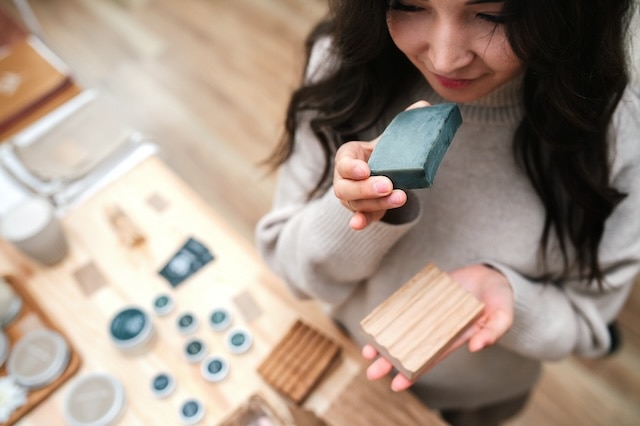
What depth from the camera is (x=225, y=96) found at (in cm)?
243

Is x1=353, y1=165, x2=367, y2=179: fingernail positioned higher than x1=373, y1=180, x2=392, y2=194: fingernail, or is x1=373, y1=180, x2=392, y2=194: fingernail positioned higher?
x1=353, y1=165, x2=367, y2=179: fingernail

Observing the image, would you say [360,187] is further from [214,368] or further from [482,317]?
[214,368]

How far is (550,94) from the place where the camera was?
2.29 feet

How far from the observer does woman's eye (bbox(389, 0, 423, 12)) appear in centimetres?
67

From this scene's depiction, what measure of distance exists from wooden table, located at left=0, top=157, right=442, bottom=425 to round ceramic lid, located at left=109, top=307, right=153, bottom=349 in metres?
0.03

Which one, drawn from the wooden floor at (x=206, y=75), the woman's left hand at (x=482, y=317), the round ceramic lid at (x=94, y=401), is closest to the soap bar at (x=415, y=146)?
the woman's left hand at (x=482, y=317)

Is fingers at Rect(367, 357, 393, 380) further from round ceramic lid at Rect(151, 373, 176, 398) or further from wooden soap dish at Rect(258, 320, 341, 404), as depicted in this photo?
round ceramic lid at Rect(151, 373, 176, 398)

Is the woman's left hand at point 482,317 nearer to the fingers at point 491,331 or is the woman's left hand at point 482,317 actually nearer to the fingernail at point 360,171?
the fingers at point 491,331

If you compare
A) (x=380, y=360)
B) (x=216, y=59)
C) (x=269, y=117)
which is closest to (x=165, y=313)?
(x=380, y=360)

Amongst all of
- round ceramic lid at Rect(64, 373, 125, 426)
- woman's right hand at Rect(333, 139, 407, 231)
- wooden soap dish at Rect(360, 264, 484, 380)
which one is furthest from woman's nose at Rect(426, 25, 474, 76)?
round ceramic lid at Rect(64, 373, 125, 426)

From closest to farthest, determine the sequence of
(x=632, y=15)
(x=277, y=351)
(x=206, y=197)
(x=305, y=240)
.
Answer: (x=632, y=15), (x=305, y=240), (x=277, y=351), (x=206, y=197)

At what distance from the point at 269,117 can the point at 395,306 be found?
1.69 m

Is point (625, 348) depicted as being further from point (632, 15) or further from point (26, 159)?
point (26, 159)

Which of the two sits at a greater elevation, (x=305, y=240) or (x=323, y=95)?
(x=323, y=95)
